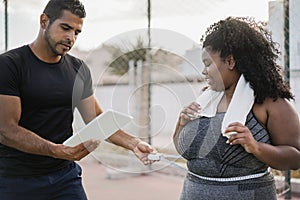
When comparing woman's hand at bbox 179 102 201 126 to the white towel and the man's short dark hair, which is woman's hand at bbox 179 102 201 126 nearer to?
the white towel

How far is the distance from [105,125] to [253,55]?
0.58 m

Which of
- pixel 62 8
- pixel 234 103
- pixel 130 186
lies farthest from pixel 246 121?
pixel 130 186

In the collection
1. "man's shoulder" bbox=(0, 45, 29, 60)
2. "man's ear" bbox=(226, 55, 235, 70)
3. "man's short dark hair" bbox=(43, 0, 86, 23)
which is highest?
"man's short dark hair" bbox=(43, 0, 86, 23)

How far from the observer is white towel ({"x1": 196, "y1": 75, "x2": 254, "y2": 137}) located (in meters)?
1.54

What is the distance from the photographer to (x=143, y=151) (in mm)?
1757

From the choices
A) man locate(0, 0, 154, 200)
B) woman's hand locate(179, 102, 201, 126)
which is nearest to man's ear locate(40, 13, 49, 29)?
man locate(0, 0, 154, 200)

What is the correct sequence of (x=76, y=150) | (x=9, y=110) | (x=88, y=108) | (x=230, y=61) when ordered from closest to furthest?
(x=230, y=61) < (x=76, y=150) < (x=9, y=110) < (x=88, y=108)

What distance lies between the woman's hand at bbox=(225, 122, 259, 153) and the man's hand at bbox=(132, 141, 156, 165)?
13.7 inches

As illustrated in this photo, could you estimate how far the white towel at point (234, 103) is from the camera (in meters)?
1.54

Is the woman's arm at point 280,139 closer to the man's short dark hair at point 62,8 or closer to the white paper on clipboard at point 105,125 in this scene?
the white paper on clipboard at point 105,125

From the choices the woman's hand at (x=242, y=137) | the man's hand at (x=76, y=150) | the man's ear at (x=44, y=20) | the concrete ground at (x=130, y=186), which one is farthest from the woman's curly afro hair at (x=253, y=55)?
the concrete ground at (x=130, y=186)

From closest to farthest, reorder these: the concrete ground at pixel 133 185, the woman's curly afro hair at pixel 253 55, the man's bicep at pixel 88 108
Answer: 1. the woman's curly afro hair at pixel 253 55
2. the man's bicep at pixel 88 108
3. the concrete ground at pixel 133 185

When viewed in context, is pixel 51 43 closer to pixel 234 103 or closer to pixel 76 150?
pixel 76 150

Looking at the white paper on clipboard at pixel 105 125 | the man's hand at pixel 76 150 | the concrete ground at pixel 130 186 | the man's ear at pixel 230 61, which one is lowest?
the concrete ground at pixel 130 186
